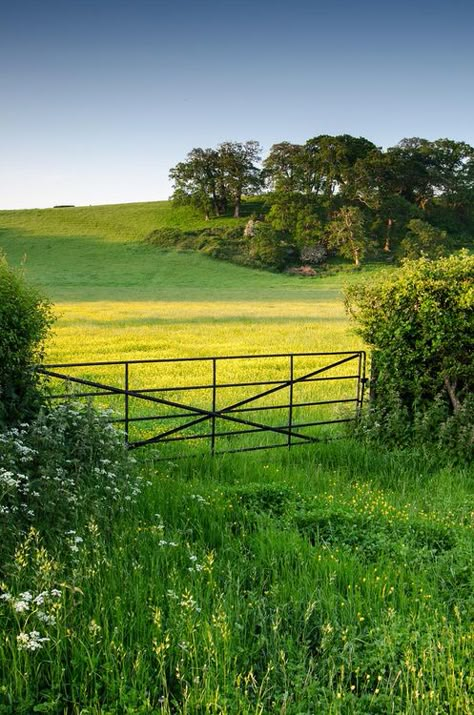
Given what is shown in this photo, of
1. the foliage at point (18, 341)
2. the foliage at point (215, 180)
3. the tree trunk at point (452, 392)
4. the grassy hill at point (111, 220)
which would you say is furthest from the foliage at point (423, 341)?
the foliage at point (215, 180)

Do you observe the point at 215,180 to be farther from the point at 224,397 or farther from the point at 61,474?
the point at 61,474

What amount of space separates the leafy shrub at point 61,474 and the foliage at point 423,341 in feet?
20.0

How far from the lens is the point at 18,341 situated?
9.03 metres

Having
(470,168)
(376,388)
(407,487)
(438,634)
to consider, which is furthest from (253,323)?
(470,168)

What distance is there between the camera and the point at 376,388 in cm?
1346

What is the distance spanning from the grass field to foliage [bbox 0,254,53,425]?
86.9 inches

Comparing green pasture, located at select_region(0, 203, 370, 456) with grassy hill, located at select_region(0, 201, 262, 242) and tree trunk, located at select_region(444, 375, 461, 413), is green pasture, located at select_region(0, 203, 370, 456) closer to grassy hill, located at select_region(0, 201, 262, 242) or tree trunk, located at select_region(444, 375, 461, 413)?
grassy hill, located at select_region(0, 201, 262, 242)

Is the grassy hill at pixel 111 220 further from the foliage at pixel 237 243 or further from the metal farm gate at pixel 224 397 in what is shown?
the metal farm gate at pixel 224 397

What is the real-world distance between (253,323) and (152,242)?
197 feet

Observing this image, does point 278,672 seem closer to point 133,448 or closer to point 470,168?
point 133,448

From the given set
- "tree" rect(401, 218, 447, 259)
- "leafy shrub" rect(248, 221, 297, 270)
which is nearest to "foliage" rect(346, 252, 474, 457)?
"leafy shrub" rect(248, 221, 297, 270)

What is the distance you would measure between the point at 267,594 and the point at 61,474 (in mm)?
2902

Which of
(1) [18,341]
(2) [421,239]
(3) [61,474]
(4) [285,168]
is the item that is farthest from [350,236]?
(3) [61,474]

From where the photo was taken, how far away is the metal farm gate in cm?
1171
